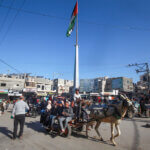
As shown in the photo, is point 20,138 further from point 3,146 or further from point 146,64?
point 146,64

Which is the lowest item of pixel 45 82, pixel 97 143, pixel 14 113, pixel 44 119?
pixel 97 143

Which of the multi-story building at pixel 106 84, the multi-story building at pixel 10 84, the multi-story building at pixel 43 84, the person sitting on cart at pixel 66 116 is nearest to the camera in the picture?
the person sitting on cart at pixel 66 116

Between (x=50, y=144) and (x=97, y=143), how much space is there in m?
1.94

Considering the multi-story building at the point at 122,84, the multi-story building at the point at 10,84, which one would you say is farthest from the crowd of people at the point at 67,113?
the multi-story building at the point at 122,84

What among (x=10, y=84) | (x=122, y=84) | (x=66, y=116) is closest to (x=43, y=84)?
(x=10, y=84)

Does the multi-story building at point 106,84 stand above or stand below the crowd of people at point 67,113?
above

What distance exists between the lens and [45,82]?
2331 inches

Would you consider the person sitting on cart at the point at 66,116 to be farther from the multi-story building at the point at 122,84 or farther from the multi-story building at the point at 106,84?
the multi-story building at the point at 122,84

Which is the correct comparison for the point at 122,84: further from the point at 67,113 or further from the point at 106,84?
the point at 67,113

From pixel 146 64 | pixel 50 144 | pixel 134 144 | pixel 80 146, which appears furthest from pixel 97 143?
pixel 146 64

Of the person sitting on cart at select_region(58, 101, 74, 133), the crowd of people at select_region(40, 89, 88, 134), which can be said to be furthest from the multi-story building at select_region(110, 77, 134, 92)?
the person sitting on cart at select_region(58, 101, 74, 133)

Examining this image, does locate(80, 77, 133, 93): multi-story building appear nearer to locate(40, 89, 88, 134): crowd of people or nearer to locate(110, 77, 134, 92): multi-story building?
locate(110, 77, 134, 92): multi-story building

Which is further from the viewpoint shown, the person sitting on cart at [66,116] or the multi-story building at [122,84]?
the multi-story building at [122,84]

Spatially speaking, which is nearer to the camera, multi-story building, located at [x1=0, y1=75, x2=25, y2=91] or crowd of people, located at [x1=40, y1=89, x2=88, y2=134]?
crowd of people, located at [x1=40, y1=89, x2=88, y2=134]
